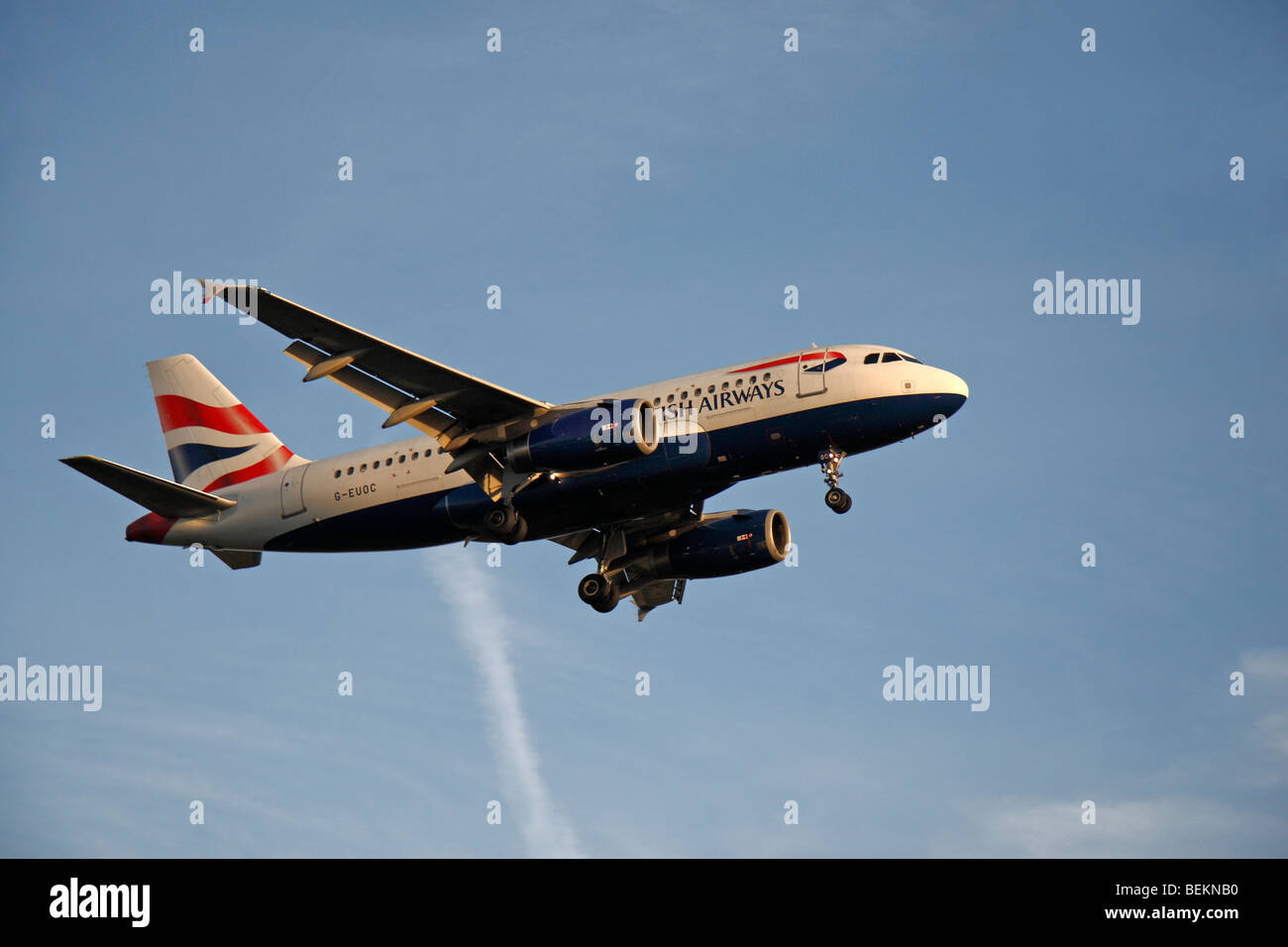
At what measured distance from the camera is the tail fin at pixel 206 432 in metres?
51.8

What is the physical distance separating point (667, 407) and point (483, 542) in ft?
24.6

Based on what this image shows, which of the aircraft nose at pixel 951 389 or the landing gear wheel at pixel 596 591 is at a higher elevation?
the aircraft nose at pixel 951 389

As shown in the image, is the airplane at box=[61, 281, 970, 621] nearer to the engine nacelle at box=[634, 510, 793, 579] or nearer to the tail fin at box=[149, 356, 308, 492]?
the engine nacelle at box=[634, 510, 793, 579]

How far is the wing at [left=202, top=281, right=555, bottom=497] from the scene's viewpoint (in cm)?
4138

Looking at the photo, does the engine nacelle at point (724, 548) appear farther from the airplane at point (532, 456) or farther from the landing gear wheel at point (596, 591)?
the landing gear wheel at point (596, 591)

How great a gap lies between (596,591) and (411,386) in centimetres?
1051

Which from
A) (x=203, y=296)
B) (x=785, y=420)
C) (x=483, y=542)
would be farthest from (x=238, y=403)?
(x=785, y=420)

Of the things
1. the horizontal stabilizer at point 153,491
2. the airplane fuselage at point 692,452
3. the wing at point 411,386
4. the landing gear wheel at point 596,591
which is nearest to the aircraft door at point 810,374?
the airplane fuselage at point 692,452

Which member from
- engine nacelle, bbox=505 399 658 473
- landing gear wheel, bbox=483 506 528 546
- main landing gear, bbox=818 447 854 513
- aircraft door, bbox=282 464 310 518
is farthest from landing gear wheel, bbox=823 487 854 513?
aircraft door, bbox=282 464 310 518

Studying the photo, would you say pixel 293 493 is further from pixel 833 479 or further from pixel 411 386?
pixel 833 479

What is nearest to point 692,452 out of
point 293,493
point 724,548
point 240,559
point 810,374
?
point 810,374

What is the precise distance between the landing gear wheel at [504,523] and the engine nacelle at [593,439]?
72.9 inches

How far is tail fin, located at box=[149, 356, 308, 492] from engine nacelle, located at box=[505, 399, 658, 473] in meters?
11.3

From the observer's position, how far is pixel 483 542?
47500 millimetres
